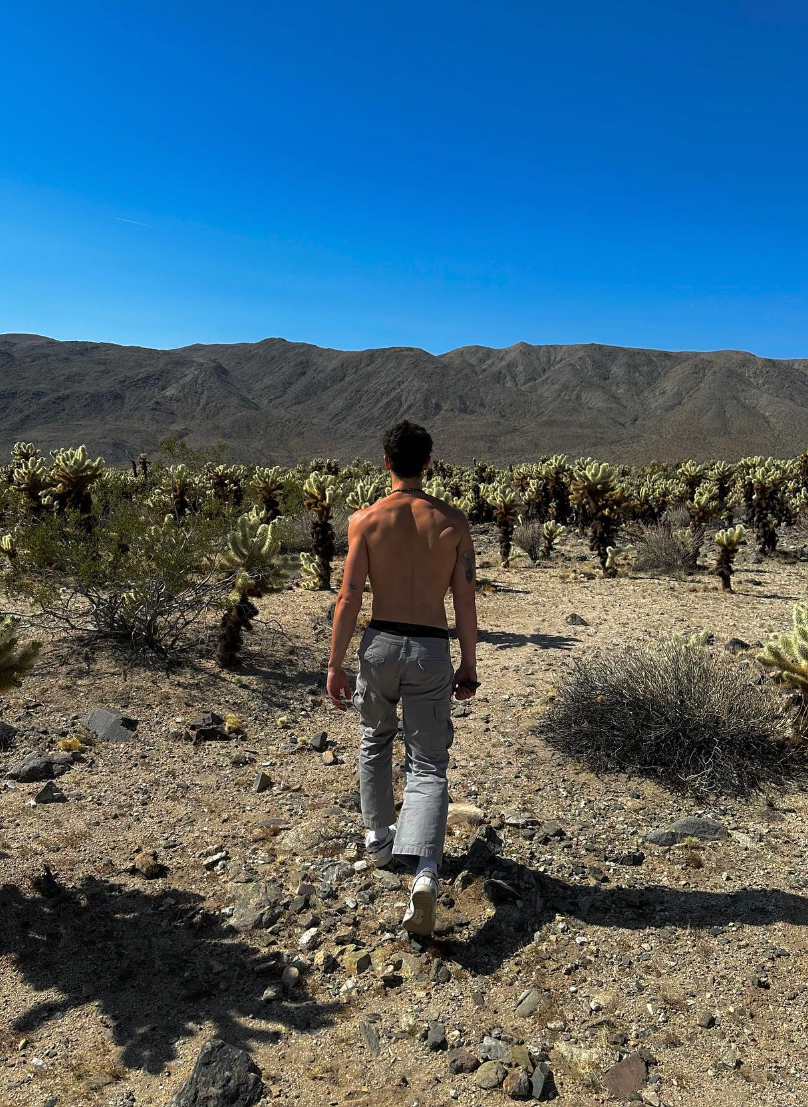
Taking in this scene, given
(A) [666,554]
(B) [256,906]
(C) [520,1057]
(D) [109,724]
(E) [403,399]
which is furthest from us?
(E) [403,399]

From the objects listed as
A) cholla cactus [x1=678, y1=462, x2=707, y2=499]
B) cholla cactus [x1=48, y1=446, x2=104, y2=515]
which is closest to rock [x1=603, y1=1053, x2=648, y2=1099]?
cholla cactus [x1=48, y1=446, x2=104, y2=515]

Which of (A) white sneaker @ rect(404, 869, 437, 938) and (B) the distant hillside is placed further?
(B) the distant hillside

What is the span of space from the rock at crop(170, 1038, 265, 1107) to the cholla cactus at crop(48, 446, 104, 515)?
9798 mm

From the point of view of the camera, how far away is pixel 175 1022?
8.45 feet

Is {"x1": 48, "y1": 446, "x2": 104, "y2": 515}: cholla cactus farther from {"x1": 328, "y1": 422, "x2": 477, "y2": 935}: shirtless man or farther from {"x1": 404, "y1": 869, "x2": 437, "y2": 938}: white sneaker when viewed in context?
{"x1": 404, "y1": 869, "x2": 437, "y2": 938}: white sneaker

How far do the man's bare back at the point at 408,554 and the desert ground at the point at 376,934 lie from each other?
4.62ft

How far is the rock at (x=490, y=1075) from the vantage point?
7.38 feet

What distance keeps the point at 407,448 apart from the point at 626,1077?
95.8 inches

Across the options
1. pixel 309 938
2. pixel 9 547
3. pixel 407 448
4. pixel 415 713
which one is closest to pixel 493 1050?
pixel 309 938

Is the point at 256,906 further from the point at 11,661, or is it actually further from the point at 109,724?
the point at 109,724

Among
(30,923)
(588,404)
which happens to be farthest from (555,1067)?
(588,404)

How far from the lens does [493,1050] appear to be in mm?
2379

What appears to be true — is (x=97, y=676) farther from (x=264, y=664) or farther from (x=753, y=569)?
(x=753, y=569)

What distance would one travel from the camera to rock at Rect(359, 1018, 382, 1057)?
7.96ft
